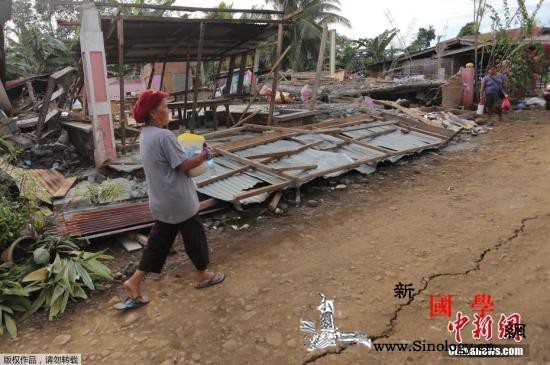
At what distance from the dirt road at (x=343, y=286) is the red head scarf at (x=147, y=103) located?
146cm

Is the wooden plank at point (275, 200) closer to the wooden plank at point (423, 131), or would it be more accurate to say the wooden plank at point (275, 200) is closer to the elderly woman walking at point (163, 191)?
the elderly woman walking at point (163, 191)

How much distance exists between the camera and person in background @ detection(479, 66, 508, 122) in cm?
1123

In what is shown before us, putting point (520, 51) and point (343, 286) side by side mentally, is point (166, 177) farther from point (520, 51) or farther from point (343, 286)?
point (520, 51)

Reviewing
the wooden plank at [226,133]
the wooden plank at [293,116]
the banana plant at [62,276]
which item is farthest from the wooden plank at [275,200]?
the wooden plank at [293,116]

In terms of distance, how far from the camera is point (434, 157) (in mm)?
7441

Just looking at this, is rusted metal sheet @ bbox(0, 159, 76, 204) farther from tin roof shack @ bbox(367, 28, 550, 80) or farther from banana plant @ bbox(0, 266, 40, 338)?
tin roof shack @ bbox(367, 28, 550, 80)

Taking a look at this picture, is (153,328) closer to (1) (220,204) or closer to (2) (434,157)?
(1) (220,204)

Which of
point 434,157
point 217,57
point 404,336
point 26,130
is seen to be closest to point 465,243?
point 404,336

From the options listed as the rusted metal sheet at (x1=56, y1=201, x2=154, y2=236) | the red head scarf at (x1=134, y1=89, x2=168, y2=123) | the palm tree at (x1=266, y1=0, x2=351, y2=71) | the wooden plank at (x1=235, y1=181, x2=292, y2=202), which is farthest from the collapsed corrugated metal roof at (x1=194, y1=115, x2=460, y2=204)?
the palm tree at (x1=266, y1=0, x2=351, y2=71)

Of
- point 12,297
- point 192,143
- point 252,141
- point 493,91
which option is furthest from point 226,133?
point 493,91

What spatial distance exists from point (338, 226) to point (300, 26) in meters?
25.2

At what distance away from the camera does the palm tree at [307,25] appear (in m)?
27.1

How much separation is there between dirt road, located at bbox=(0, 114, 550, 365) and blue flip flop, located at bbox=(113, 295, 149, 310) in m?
0.05

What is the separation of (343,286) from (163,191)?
1.59 metres
